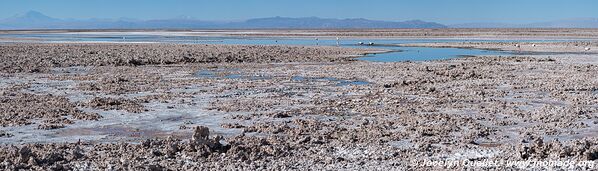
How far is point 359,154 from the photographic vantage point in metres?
9.70

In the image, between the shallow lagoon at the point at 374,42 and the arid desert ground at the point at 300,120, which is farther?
the shallow lagoon at the point at 374,42

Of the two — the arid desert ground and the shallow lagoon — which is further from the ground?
the arid desert ground

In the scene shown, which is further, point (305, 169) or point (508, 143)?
point (508, 143)

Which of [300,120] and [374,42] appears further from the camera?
[374,42]

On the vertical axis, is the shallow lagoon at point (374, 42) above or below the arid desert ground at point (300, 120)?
below

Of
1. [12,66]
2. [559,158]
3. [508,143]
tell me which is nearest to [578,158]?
[559,158]

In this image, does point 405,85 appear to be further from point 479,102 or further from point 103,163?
point 103,163

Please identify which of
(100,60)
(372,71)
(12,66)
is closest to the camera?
(372,71)

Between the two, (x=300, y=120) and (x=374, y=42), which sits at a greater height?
(x=300, y=120)

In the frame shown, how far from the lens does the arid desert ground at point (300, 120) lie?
30.4ft

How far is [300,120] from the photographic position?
12.7 metres

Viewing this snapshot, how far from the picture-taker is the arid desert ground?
9.27m

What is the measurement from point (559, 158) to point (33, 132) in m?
8.00

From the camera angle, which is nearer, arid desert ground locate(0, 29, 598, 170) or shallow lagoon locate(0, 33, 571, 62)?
arid desert ground locate(0, 29, 598, 170)
